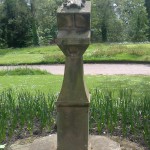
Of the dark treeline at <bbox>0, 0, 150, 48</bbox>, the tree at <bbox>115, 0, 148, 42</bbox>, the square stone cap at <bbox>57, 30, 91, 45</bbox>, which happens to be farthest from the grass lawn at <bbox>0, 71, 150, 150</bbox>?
the tree at <bbox>115, 0, 148, 42</bbox>

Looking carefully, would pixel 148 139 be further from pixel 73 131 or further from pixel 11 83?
pixel 11 83

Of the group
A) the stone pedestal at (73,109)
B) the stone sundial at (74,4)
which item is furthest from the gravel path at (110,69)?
the stone sundial at (74,4)

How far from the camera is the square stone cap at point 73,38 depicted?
13.5 ft

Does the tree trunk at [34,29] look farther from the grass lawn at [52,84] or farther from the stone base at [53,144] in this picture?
the stone base at [53,144]

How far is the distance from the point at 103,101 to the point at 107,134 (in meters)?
0.57

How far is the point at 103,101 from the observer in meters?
5.90

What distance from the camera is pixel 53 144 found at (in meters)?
4.94

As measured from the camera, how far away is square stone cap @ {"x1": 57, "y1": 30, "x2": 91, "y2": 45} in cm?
411

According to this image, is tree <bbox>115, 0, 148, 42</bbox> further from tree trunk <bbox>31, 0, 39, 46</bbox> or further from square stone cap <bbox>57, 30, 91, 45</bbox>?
square stone cap <bbox>57, 30, 91, 45</bbox>

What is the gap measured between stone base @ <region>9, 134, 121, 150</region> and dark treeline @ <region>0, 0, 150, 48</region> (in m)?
30.5

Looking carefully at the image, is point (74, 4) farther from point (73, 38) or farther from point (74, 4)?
point (73, 38)

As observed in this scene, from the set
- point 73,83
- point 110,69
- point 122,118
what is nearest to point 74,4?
point 73,83

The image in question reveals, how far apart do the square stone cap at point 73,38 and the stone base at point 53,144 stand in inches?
55.5

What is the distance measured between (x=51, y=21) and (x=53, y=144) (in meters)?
36.9
